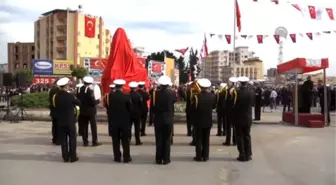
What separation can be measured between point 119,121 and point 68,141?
4.17ft

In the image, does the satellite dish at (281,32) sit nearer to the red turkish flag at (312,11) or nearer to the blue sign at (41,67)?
the red turkish flag at (312,11)

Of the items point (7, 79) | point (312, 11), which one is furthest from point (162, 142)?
point (7, 79)

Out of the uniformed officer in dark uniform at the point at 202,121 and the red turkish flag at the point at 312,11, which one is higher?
the red turkish flag at the point at 312,11

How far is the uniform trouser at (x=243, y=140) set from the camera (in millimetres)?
9885

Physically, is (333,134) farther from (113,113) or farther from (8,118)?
(8,118)

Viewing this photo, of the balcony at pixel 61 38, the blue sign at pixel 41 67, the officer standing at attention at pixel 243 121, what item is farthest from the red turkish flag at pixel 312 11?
the balcony at pixel 61 38

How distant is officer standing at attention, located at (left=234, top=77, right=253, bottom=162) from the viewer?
9.91 metres

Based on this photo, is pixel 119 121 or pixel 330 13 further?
pixel 330 13

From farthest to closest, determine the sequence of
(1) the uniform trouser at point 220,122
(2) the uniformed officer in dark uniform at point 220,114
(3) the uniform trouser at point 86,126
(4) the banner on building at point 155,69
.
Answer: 1. (4) the banner on building at point 155,69
2. (1) the uniform trouser at point 220,122
3. (2) the uniformed officer in dark uniform at point 220,114
4. (3) the uniform trouser at point 86,126

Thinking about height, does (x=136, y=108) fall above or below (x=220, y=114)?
above

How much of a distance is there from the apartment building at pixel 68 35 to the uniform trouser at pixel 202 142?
9789cm

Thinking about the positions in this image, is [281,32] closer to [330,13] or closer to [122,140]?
[330,13]

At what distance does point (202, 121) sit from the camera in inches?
388

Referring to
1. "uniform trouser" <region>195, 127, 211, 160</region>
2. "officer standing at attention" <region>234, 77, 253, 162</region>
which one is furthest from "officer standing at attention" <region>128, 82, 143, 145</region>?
"officer standing at attention" <region>234, 77, 253, 162</region>
